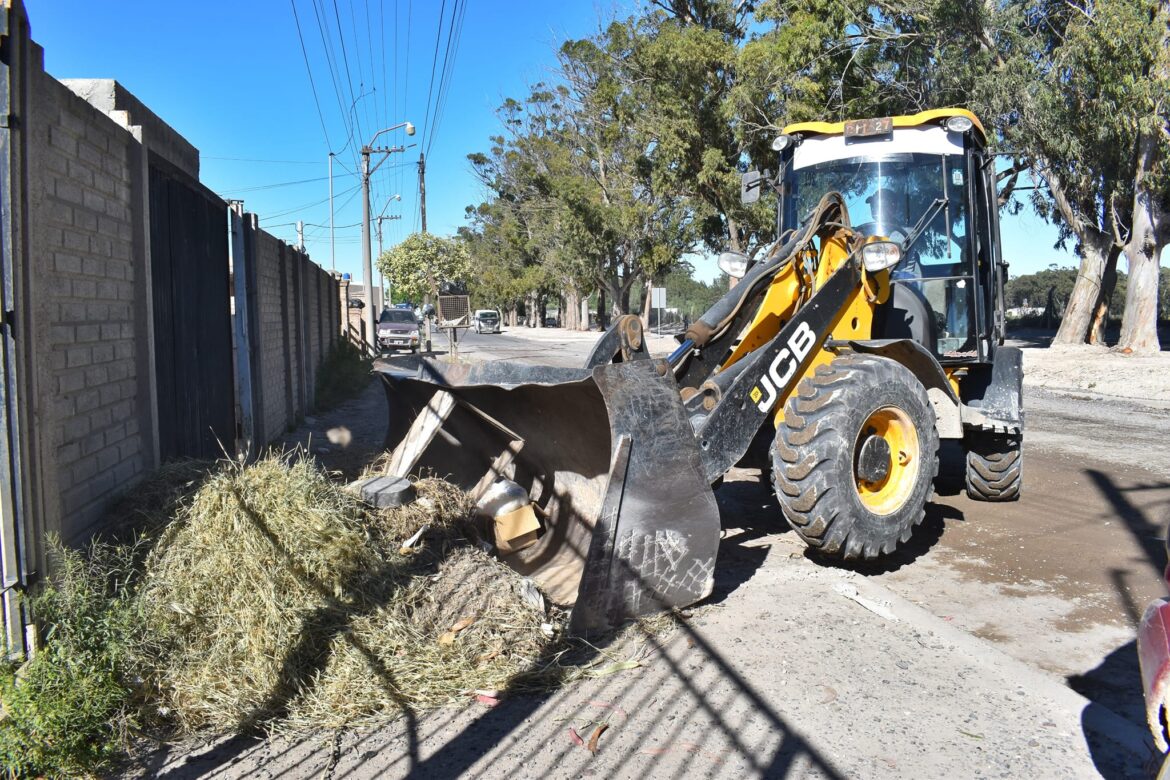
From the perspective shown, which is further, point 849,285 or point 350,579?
point 849,285

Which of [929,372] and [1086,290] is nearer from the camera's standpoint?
[929,372]

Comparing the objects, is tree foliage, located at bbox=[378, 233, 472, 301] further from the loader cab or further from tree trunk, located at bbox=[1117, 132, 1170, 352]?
the loader cab

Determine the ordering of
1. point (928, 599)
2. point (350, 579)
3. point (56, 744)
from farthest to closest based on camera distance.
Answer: point (928, 599) → point (350, 579) → point (56, 744)

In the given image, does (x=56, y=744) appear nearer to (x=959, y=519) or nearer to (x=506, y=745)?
(x=506, y=745)

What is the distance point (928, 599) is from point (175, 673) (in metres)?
3.83

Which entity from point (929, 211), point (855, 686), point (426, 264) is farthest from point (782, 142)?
point (426, 264)

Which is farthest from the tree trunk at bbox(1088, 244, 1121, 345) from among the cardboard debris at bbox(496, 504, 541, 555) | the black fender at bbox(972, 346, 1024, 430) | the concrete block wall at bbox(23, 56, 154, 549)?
the concrete block wall at bbox(23, 56, 154, 549)

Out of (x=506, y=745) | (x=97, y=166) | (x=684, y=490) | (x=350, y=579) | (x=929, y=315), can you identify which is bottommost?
(x=506, y=745)

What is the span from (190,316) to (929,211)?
5421 millimetres

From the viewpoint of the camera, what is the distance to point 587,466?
16.8 feet

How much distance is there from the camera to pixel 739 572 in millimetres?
5215

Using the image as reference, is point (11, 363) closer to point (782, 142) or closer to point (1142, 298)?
point (782, 142)

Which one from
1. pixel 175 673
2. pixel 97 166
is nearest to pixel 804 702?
pixel 175 673

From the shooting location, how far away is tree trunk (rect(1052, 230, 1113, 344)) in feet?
74.3
